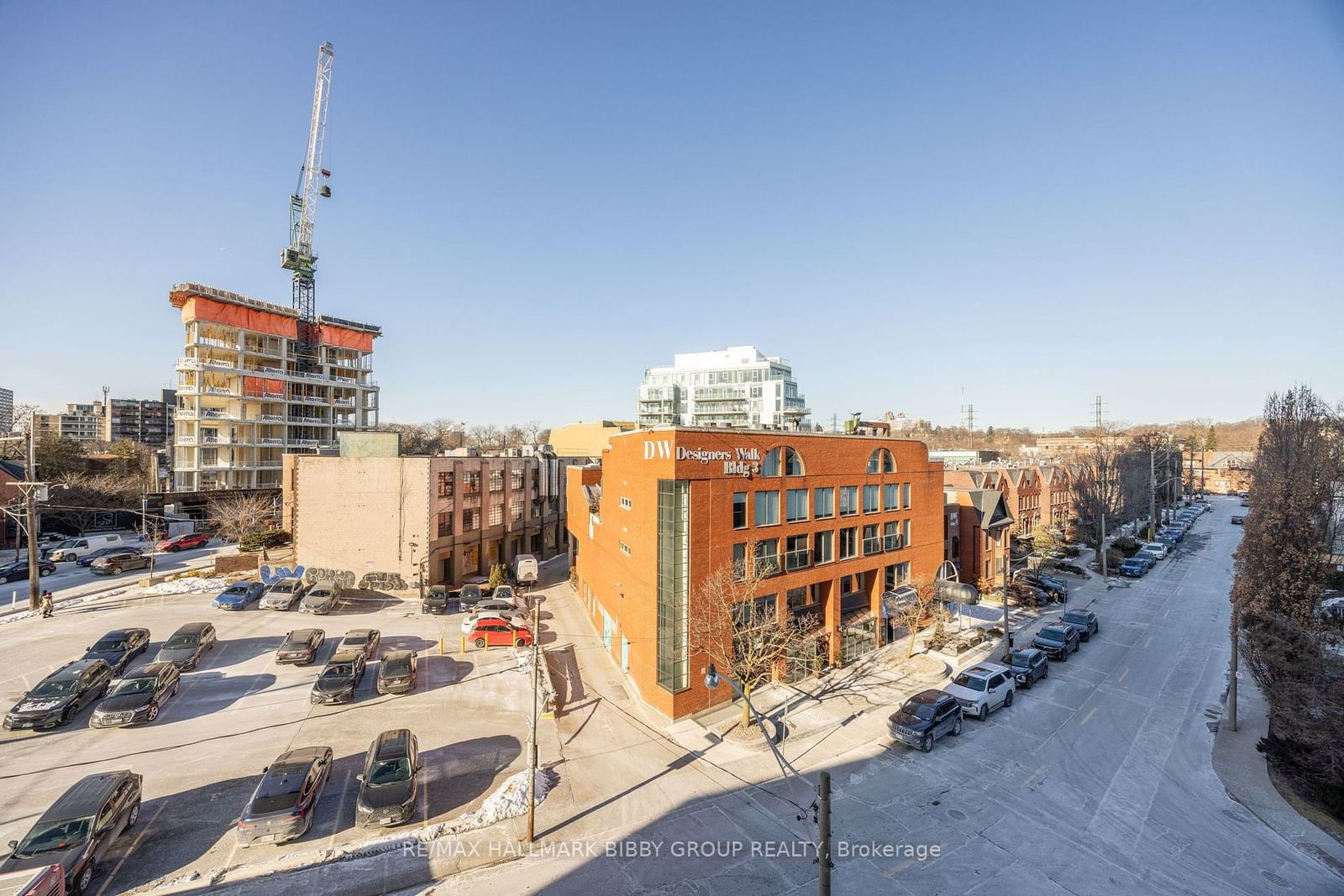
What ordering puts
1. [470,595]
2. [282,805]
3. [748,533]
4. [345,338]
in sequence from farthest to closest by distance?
1. [345,338]
2. [470,595]
3. [748,533]
4. [282,805]

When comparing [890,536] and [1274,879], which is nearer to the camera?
[1274,879]

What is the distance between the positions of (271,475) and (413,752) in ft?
241

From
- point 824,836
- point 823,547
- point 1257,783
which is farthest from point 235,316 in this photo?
point 1257,783

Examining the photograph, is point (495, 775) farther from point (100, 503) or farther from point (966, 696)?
point (100, 503)

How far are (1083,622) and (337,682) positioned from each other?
4384 cm

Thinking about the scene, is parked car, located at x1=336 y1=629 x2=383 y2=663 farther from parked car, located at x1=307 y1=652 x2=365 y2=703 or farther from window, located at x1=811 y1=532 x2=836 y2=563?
window, located at x1=811 y1=532 x2=836 y2=563

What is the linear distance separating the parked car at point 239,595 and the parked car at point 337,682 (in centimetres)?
1650

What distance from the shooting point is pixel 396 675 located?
997 inches

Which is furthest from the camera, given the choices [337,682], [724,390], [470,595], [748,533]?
[724,390]

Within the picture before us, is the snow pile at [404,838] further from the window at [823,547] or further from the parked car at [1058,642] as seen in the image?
the parked car at [1058,642]

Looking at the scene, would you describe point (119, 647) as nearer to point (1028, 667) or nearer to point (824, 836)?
point (824, 836)

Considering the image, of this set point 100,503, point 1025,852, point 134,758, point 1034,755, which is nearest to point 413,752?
point 134,758

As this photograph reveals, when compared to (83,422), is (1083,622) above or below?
below

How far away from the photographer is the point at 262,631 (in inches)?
1298
